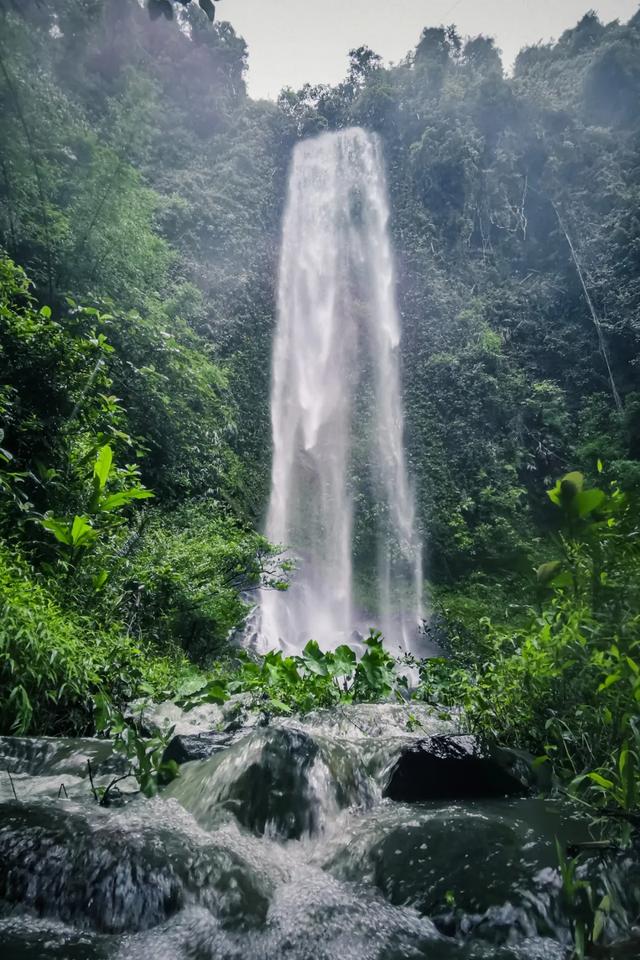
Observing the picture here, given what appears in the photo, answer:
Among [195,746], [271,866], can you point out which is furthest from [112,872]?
[195,746]

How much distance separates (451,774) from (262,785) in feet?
3.03

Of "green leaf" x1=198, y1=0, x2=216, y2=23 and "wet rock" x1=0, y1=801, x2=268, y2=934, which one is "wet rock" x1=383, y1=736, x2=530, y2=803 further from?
"green leaf" x1=198, y1=0, x2=216, y2=23

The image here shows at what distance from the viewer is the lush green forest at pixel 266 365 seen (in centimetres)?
265

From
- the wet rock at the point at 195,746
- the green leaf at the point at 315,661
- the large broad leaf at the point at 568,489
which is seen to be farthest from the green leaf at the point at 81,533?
the large broad leaf at the point at 568,489

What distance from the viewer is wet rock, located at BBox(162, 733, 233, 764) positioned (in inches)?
109

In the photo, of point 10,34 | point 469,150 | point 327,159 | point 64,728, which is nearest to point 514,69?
point 469,150

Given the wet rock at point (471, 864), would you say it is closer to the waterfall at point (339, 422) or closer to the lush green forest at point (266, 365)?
the lush green forest at point (266, 365)

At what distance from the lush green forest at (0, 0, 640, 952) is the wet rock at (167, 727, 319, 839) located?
3.21 feet

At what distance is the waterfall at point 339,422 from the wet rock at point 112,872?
8942mm

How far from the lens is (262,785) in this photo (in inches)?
87.7

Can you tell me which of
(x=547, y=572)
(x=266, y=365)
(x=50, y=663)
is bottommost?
(x=50, y=663)

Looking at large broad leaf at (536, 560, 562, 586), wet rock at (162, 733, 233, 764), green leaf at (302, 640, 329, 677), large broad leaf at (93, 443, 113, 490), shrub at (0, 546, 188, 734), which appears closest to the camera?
large broad leaf at (536, 560, 562, 586)

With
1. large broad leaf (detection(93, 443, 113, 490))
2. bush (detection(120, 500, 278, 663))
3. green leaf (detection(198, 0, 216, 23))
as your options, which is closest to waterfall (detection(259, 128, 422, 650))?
bush (detection(120, 500, 278, 663))

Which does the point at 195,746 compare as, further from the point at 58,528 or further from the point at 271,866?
the point at 58,528
